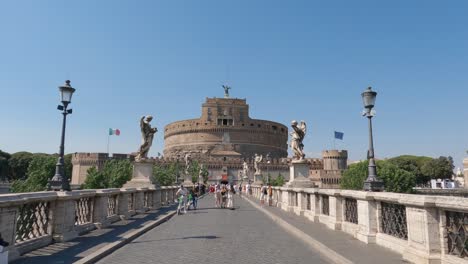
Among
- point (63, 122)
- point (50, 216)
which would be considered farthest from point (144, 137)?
point (50, 216)

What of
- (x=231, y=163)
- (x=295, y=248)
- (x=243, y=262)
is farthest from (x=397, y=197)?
(x=231, y=163)

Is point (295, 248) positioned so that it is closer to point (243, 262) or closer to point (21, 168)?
point (243, 262)

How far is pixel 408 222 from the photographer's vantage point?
653 centimetres

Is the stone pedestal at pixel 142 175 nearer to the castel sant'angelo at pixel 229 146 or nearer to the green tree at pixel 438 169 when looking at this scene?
the castel sant'angelo at pixel 229 146

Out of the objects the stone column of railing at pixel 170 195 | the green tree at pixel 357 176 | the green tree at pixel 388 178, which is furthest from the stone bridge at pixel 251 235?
the green tree at pixel 357 176

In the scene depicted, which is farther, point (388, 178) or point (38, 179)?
point (388, 178)

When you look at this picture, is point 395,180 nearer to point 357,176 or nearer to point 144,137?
point 357,176

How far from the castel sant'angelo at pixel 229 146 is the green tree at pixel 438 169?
20.7 m

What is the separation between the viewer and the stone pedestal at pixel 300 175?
1691 cm

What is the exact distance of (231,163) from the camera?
9675 cm

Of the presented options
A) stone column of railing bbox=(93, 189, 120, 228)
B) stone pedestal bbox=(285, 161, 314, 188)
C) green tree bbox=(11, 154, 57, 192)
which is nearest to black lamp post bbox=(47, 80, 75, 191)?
stone column of railing bbox=(93, 189, 120, 228)

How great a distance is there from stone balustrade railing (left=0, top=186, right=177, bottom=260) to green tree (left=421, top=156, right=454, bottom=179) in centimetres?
9307

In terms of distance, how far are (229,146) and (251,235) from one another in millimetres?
99589

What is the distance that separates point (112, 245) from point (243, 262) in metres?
3.04
